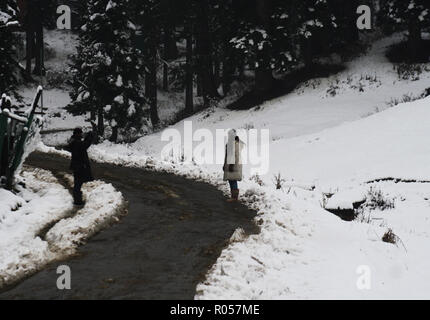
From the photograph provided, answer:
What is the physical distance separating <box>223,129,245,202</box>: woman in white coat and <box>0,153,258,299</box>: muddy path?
0.50 meters

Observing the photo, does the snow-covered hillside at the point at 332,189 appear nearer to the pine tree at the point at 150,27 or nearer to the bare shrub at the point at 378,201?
the bare shrub at the point at 378,201

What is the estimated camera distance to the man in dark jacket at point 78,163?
33.0 feet

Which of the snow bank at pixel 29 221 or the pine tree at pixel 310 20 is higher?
the pine tree at pixel 310 20

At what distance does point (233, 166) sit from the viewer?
37.5ft

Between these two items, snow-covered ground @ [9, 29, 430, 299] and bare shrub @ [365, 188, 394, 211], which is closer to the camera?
snow-covered ground @ [9, 29, 430, 299]

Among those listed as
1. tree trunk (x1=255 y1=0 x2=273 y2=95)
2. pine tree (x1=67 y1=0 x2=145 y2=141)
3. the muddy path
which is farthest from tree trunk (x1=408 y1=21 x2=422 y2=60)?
the muddy path

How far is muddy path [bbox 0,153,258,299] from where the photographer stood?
5629 millimetres

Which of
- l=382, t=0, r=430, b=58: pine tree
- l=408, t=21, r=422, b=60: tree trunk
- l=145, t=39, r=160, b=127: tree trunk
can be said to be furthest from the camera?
l=145, t=39, r=160, b=127: tree trunk

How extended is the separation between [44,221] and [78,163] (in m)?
1.91

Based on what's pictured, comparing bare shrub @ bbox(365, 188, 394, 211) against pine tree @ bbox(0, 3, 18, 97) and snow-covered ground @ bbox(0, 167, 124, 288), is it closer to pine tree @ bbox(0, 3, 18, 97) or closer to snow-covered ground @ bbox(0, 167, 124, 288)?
snow-covered ground @ bbox(0, 167, 124, 288)

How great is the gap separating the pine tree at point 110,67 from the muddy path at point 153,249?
12848mm

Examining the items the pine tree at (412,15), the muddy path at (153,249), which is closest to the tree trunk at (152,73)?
the pine tree at (412,15)

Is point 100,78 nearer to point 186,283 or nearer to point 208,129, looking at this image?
point 208,129
